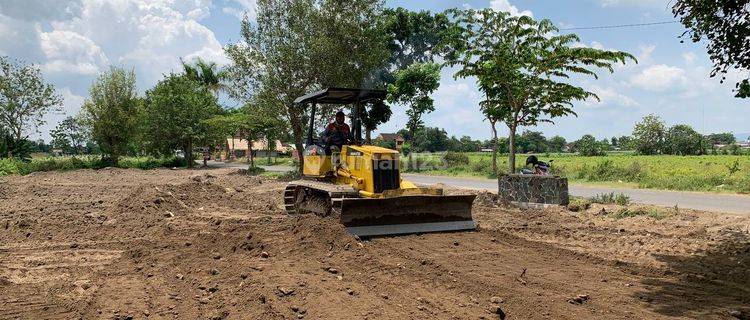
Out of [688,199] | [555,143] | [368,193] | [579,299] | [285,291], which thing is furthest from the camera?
[555,143]

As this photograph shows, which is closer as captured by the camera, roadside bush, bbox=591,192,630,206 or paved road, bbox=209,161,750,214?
paved road, bbox=209,161,750,214

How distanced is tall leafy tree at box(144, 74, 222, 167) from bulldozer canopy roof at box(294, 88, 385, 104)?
1199 inches

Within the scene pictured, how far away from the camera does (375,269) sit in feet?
23.9

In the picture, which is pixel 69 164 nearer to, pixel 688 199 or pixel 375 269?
pixel 688 199

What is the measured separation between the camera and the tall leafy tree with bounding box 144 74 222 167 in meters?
41.4

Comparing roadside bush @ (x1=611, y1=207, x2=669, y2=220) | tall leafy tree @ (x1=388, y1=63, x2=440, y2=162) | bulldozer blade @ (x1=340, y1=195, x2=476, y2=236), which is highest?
→ tall leafy tree @ (x1=388, y1=63, x2=440, y2=162)

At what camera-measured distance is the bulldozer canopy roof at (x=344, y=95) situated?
10586 millimetres

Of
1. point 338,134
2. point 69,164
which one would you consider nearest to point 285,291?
point 338,134

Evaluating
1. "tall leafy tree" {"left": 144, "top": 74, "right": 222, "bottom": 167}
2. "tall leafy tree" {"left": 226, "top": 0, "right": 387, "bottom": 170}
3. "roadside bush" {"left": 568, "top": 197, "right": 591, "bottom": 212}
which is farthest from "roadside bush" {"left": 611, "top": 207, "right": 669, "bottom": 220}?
"tall leafy tree" {"left": 144, "top": 74, "right": 222, "bottom": 167}

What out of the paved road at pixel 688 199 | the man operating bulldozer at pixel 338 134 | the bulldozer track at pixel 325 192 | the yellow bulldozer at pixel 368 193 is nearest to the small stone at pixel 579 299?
the yellow bulldozer at pixel 368 193

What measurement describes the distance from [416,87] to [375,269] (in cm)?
2779

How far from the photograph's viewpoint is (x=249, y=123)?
1230 inches

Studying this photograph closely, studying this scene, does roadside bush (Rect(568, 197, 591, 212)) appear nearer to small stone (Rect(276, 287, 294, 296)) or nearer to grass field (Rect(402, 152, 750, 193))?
grass field (Rect(402, 152, 750, 193))

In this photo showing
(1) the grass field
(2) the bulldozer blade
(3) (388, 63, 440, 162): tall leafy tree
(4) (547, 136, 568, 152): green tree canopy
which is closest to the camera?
(2) the bulldozer blade
